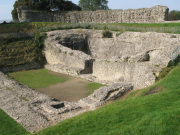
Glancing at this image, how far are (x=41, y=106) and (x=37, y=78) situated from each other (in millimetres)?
8902

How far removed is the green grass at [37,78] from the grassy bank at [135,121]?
836cm

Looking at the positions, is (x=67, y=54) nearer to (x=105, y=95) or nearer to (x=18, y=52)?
(x=18, y=52)

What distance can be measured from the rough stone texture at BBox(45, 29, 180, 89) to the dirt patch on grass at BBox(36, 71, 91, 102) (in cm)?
125

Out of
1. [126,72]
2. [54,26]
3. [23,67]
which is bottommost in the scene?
[23,67]

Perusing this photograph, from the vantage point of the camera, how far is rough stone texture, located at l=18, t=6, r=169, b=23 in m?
30.8

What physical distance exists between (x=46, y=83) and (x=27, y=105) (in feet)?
22.4


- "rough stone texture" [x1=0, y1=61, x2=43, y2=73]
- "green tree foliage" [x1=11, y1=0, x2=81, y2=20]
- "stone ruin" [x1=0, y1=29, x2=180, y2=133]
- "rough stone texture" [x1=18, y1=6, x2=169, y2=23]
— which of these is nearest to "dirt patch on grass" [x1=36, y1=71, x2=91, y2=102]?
"stone ruin" [x1=0, y1=29, x2=180, y2=133]

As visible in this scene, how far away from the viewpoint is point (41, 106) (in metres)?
12.5

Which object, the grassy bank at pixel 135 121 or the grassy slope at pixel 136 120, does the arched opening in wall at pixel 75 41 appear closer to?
the grassy bank at pixel 135 121

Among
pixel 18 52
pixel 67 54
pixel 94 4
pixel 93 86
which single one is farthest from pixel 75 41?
pixel 94 4

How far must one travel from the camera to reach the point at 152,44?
21906 mm

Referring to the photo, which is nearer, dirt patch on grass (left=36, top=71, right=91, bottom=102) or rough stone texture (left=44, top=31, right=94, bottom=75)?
dirt patch on grass (left=36, top=71, right=91, bottom=102)

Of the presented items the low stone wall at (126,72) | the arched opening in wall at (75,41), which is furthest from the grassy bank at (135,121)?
the arched opening in wall at (75,41)

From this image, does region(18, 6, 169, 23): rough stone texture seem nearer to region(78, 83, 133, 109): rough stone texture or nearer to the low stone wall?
the low stone wall
